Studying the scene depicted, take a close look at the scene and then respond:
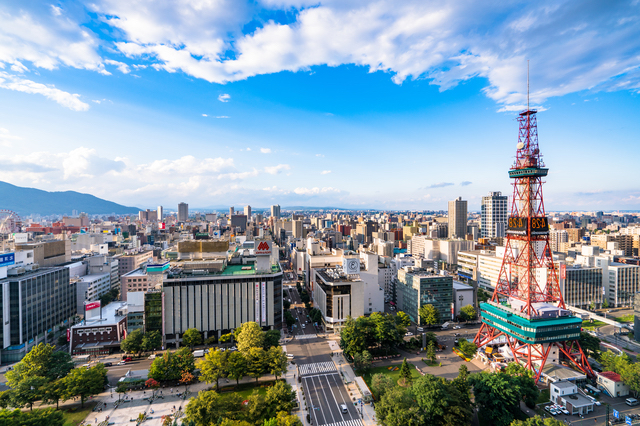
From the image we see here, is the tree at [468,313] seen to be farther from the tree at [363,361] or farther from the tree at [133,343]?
the tree at [133,343]

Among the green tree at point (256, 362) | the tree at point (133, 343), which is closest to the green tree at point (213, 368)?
the green tree at point (256, 362)

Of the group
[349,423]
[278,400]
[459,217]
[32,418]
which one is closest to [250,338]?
[278,400]

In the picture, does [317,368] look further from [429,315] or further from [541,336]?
[541,336]

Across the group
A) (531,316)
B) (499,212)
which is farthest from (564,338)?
(499,212)

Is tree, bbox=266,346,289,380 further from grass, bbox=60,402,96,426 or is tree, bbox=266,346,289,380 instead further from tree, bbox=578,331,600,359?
tree, bbox=578,331,600,359

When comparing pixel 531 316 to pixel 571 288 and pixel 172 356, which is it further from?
pixel 172 356

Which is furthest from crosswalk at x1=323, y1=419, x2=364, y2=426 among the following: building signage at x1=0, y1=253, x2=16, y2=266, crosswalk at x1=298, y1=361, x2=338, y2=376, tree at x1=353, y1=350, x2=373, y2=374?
building signage at x1=0, y1=253, x2=16, y2=266
